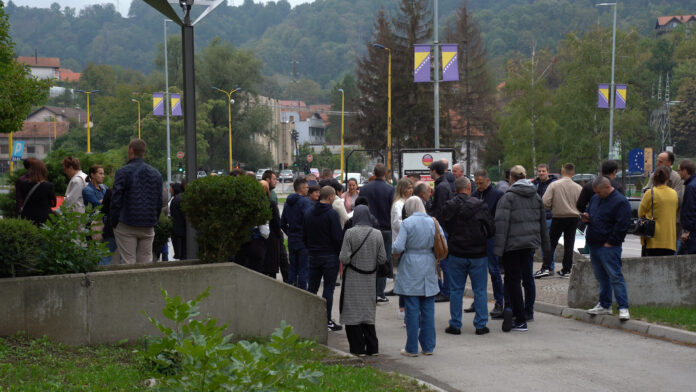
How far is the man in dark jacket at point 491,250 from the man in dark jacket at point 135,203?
175 inches

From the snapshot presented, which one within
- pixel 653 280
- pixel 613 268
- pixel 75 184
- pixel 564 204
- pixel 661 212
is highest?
pixel 75 184

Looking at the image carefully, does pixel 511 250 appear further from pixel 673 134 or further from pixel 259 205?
pixel 673 134

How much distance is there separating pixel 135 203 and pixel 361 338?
3.11 meters

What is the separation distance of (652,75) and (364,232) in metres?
93.7

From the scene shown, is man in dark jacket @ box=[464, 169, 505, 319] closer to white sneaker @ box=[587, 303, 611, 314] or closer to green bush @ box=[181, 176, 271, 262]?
white sneaker @ box=[587, 303, 611, 314]

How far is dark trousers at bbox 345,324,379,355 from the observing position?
8742 mm

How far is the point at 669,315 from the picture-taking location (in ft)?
34.4

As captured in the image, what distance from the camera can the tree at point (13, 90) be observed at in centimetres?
1472

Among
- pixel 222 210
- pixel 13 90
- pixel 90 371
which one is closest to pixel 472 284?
pixel 222 210

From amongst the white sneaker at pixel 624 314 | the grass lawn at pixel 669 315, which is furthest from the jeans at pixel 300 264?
the grass lawn at pixel 669 315

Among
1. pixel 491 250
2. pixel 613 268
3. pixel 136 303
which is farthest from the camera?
pixel 491 250

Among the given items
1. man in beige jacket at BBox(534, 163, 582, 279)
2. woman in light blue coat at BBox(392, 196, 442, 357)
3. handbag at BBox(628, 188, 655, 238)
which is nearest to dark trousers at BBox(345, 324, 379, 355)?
woman in light blue coat at BBox(392, 196, 442, 357)

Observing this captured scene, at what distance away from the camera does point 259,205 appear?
28.0ft

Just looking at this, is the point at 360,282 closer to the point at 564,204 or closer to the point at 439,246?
the point at 439,246
